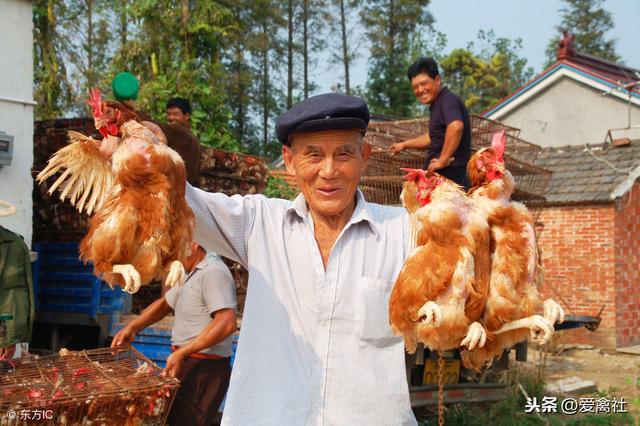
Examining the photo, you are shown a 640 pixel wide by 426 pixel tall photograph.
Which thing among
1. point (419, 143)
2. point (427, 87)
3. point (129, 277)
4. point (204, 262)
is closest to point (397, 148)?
point (419, 143)

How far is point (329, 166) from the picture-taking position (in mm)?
2410

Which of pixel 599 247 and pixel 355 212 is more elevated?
pixel 355 212

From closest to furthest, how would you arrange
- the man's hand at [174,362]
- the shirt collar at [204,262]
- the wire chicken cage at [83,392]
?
the wire chicken cage at [83,392]
the man's hand at [174,362]
the shirt collar at [204,262]

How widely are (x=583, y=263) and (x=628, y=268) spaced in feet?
3.33

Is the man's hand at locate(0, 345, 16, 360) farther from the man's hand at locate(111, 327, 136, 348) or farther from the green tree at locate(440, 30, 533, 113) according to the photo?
the green tree at locate(440, 30, 533, 113)

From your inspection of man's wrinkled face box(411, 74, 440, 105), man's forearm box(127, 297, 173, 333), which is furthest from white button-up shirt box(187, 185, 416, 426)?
man's wrinkled face box(411, 74, 440, 105)

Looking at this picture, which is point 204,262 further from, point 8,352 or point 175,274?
point 175,274

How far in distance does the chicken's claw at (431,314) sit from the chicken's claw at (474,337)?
0.10m

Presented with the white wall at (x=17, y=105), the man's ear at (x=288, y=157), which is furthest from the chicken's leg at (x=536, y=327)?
the white wall at (x=17, y=105)

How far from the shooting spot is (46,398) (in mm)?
3521

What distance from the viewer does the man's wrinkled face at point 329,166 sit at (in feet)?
7.97

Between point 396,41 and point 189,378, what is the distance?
25786 millimetres

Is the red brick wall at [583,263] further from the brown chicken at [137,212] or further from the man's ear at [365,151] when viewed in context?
the brown chicken at [137,212]

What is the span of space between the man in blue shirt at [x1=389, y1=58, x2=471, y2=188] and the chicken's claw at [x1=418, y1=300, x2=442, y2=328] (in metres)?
2.66
